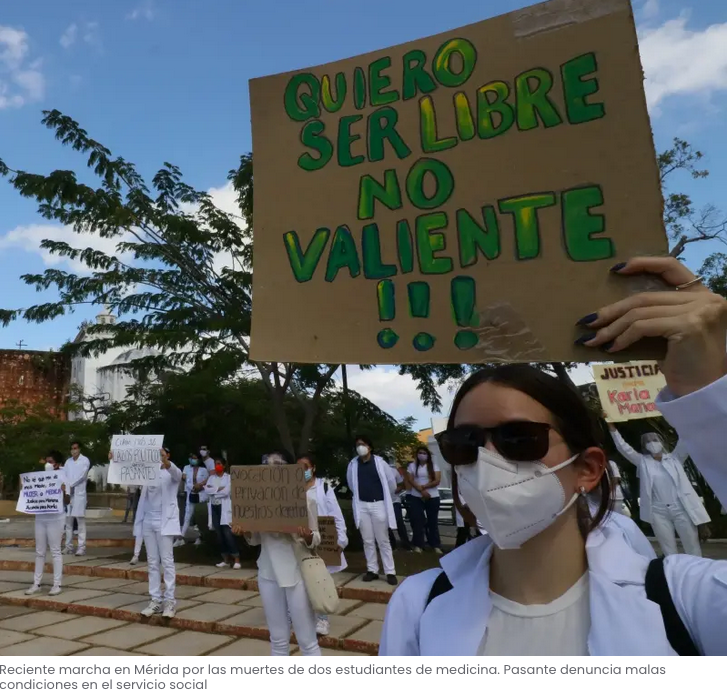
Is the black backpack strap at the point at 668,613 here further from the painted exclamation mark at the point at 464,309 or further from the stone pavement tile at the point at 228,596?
the stone pavement tile at the point at 228,596

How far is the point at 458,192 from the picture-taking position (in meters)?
1.55

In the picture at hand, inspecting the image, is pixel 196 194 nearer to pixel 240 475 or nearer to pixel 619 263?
pixel 240 475

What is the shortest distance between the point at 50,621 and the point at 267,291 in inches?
247

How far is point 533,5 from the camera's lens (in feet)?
4.93

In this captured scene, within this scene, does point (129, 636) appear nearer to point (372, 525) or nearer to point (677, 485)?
point (372, 525)

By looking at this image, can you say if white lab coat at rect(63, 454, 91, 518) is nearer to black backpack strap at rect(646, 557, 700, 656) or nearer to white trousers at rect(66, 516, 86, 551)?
white trousers at rect(66, 516, 86, 551)

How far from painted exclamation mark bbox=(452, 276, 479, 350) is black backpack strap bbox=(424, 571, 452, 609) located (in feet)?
1.77

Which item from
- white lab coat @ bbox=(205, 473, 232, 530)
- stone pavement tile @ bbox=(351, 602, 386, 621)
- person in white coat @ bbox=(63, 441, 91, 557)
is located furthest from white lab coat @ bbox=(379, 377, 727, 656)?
person in white coat @ bbox=(63, 441, 91, 557)

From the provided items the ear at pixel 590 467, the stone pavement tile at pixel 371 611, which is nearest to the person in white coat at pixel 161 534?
the stone pavement tile at pixel 371 611

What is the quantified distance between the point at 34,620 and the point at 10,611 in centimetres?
72

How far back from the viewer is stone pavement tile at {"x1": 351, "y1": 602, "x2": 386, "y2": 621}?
19.5ft

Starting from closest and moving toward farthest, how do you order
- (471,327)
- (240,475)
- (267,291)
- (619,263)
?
(619,263) → (471,327) → (267,291) → (240,475)
